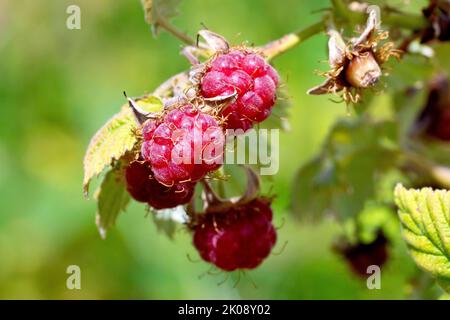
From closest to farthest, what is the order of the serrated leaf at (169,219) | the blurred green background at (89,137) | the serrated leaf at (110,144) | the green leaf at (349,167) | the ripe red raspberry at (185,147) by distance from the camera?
1. the ripe red raspberry at (185,147)
2. the serrated leaf at (110,144)
3. the serrated leaf at (169,219)
4. the green leaf at (349,167)
5. the blurred green background at (89,137)

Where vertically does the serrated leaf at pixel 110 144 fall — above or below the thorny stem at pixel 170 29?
below

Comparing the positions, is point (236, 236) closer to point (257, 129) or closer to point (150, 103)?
point (257, 129)

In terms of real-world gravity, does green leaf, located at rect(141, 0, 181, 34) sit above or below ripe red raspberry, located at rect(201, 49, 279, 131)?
above

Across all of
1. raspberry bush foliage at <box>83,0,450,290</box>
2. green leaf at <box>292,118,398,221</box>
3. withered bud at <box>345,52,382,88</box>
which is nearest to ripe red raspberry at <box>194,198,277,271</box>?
raspberry bush foliage at <box>83,0,450,290</box>

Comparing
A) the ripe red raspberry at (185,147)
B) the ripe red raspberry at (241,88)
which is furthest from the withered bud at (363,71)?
the ripe red raspberry at (185,147)

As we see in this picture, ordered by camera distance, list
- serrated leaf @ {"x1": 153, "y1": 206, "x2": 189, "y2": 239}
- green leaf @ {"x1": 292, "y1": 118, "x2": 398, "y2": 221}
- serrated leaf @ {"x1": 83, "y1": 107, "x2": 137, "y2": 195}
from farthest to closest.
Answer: green leaf @ {"x1": 292, "y1": 118, "x2": 398, "y2": 221}, serrated leaf @ {"x1": 153, "y1": 206, "x2": 189, "y2": 239}, serrated leaf @ {"x1": 83, "y1": 107, "x2": 137, "y2": 195}

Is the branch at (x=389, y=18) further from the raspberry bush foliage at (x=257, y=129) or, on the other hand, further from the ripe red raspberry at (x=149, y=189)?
the ripe red raspberry at (x=149, y=189)

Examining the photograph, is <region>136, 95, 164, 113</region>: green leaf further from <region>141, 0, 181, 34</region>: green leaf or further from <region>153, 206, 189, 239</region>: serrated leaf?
<region>153, 206, 189, 239</region>: serrated leaf
